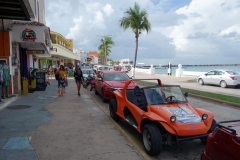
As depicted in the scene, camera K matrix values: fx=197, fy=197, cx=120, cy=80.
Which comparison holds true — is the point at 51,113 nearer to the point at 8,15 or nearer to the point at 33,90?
the point at 8,15

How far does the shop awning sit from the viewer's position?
6293 mm

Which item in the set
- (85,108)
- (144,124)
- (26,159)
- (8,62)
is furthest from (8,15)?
(144,124)

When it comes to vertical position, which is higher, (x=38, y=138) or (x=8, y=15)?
(x=8, y=15)

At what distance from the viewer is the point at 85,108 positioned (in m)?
8.44

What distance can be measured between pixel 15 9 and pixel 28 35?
4.53 metres

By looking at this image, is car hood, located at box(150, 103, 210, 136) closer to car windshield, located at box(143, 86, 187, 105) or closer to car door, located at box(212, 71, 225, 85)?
car windshield, located at box(143, 86, 187, 105)

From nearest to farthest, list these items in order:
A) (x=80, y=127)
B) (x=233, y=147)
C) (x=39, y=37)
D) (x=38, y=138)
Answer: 1. (x=233, y=147)
2. (x=38, y=138)
3. (x=80, y=127)
4. (x=39, y=37)

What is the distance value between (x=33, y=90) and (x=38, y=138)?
9119 millimetres

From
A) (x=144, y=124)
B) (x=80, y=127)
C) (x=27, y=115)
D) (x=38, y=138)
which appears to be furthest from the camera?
(x=27, y=115)

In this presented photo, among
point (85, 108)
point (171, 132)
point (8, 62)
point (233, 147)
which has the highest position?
point (8, 62)

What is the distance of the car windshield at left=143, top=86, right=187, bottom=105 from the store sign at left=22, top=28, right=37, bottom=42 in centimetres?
871

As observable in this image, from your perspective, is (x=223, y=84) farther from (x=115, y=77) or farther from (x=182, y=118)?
(x=182, y=118)

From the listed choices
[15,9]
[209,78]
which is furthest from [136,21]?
[15,9]

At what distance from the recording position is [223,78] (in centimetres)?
1644
